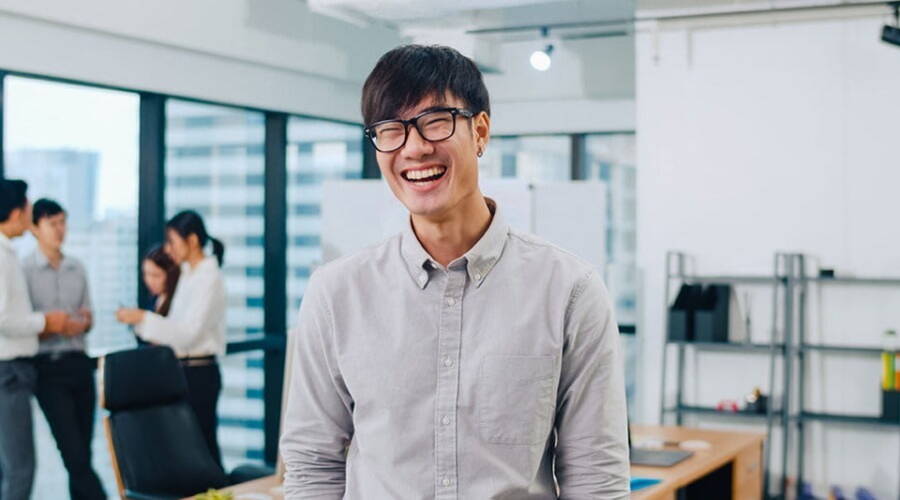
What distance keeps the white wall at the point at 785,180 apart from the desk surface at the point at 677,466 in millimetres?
1297

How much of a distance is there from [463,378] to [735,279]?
15.7 ft

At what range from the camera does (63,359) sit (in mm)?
5184

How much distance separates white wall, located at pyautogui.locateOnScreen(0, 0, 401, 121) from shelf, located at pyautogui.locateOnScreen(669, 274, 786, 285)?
255 centimetres

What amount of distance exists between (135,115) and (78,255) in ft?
2.77

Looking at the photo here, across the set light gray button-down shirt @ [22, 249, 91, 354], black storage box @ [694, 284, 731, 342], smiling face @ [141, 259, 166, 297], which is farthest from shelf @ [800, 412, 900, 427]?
light gray button-down shirt @ [22, 249, 91, 354]

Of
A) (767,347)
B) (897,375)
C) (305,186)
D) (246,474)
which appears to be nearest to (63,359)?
(246,474)

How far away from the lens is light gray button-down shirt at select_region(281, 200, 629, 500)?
Answer: 146 cm

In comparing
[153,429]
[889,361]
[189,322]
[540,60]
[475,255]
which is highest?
[540,60]

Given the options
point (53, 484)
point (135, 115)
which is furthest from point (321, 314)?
point (135, 115)

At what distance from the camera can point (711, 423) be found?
6.31 meters

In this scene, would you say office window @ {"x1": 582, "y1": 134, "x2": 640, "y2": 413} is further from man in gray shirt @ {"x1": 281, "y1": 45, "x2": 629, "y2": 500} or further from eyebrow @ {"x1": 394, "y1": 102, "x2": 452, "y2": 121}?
eyebrow @ {"x1": 394, "y1": 102, "x2": 452, "y2": 121}

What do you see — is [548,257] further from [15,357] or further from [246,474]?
[15,357]

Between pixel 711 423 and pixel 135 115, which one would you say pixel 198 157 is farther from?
pixel 711 423

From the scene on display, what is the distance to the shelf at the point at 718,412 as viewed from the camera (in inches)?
233
